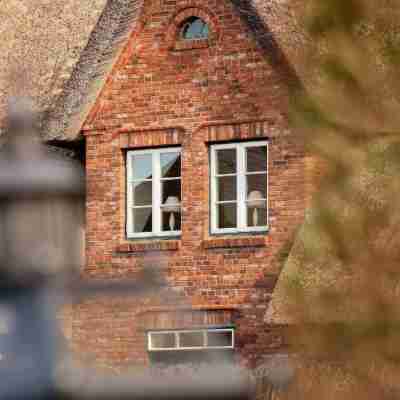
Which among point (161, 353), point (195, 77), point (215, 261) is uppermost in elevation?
point (195, 77)

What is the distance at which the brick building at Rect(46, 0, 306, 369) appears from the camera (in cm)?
1931

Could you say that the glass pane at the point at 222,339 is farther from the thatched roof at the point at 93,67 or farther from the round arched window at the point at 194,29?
the round arched window at the point at 194,29

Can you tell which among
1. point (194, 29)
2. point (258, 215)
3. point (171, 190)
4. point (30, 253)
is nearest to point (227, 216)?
point (258, 215)

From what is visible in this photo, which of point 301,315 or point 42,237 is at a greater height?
point 42,237

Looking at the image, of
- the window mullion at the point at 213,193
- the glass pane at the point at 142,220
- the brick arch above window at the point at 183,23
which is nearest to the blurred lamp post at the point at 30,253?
the window mullion at the point at 213,193

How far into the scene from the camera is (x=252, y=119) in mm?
19578

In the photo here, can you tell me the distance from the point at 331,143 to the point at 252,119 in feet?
43.7

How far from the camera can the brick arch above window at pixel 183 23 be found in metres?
19.8

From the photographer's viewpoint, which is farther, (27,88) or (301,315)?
(301,315)

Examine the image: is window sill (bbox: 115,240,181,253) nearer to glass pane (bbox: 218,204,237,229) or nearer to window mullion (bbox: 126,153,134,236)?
window mullion (bbox: 126,153,134,236)

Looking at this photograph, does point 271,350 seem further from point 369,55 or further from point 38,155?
point 38,155

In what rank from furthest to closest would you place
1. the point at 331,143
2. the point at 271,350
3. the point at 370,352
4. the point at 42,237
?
the point at 271,350, the point at 331,143, the point at 370,352, the point at 42,237

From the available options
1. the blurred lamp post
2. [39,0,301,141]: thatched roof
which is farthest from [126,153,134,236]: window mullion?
the blurred lamp post

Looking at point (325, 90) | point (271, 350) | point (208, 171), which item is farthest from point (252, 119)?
point (325, 90)
